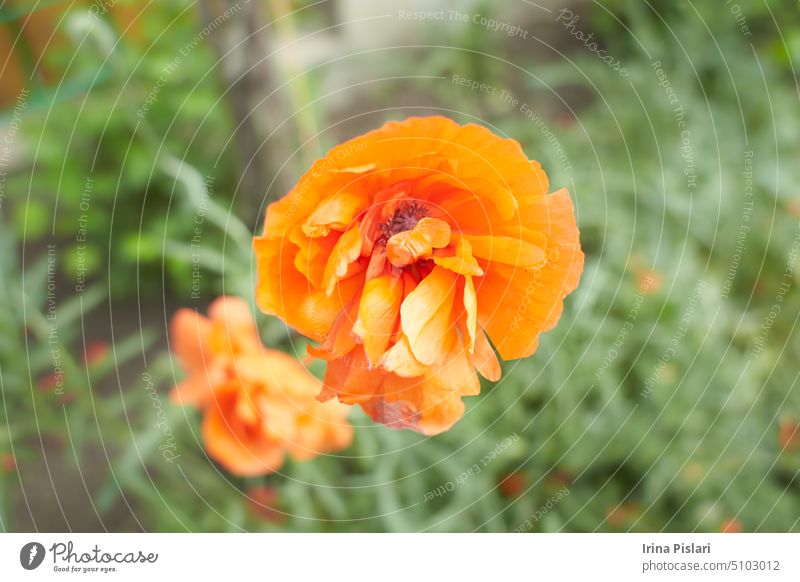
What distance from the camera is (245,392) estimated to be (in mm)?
524

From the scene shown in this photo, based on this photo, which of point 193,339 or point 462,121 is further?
point 462,121

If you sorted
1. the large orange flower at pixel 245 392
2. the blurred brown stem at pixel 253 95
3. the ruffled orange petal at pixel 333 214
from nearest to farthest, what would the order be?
A: 1. the ruffled orange petal at pixel 333 214
2. the large orange flower at pixel 245 392
3. the blurred brown stem at pixel 253 95

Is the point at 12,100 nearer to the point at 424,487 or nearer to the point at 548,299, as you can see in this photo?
the point at 424,487

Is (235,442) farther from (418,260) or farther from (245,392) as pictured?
(418,260)

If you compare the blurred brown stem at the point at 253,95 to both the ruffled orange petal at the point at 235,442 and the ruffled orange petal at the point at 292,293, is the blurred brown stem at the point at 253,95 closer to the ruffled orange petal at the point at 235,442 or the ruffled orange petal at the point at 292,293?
the ruffled orange petal at the point at 235,442

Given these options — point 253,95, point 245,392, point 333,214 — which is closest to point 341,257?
point 333,214

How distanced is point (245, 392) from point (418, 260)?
242mm

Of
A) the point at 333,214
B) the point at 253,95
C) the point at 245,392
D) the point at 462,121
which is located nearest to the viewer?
the point at 333,214

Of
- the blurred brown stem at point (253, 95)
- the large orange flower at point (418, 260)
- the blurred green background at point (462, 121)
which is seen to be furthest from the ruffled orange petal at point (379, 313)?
the blurred brown stem at point (253, 95)

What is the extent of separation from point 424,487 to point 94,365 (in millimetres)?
327

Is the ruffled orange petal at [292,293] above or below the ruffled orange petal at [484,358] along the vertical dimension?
above

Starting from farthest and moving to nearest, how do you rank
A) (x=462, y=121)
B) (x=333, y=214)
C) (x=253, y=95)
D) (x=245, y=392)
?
→ (x=462, y=121) < (x=253, y=95) < (x=245, y=392) < (x=333, y=214)

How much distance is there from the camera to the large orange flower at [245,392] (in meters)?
0.52

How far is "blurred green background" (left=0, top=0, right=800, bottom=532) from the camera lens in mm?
664
